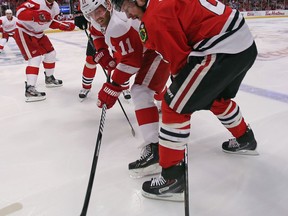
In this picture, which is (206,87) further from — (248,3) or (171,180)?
(248,3)

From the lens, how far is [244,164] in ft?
4.81

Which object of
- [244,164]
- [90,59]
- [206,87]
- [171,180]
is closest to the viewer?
[206,87]

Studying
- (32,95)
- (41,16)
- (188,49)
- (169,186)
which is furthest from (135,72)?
(41,16)

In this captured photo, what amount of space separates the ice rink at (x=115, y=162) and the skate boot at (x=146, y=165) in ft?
0.13

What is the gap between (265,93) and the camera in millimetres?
2480

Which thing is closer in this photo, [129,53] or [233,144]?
[129,53]

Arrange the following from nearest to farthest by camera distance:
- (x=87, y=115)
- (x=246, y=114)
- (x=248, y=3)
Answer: (x=246, y=114)
(x=87, y=115)
(x=248, y=3)

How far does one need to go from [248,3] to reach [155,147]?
11899mm

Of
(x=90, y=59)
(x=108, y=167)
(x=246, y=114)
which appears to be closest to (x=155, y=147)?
(x=108, y=167)

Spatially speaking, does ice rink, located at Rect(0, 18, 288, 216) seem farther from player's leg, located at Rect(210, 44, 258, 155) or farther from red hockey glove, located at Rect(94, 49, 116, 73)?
red hockey glove, located at Rect(94, 49, 116, 73)

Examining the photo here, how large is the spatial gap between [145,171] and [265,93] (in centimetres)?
147

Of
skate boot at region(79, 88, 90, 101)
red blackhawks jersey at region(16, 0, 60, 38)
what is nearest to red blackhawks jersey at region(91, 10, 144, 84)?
skate boot at region(79, 88, 90, 101)

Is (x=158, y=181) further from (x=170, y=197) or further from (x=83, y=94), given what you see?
(x=83, y=94)

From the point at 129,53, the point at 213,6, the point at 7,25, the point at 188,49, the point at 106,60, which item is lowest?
the point at 7,25
